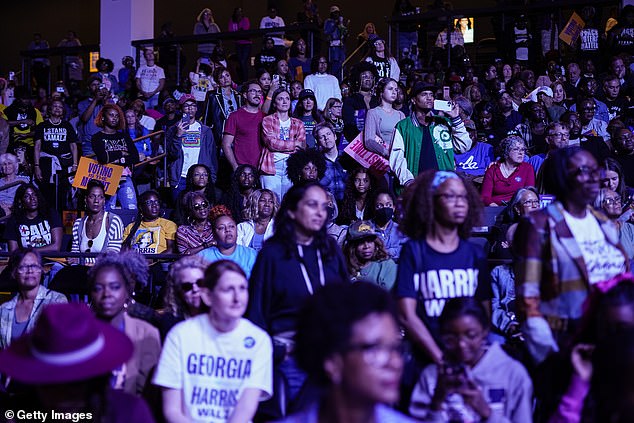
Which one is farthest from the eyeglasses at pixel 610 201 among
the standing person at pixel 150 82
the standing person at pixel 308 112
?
the standing person at pixel 150 82

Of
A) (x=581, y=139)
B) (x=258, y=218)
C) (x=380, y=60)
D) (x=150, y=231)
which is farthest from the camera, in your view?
(x=380, y=60)

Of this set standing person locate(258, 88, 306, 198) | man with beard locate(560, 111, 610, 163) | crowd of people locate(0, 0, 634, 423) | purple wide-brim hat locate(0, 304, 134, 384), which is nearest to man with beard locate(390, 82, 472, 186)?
crowd of people locate(0, 0, 634, 423)

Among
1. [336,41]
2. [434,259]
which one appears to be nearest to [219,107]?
[336,41]

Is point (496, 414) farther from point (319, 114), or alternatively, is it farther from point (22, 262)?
point (319, 114)

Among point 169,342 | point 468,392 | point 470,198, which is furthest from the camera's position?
point 470,198

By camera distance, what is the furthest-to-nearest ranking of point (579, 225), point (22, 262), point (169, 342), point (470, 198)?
point (22, 262), point (470, 198), point (169, 342), point (579, 225)

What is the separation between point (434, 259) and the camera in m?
4.22

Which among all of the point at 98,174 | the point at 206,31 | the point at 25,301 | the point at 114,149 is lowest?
the point at 25,301

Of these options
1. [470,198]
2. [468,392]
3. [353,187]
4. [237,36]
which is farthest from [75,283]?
[237,36]

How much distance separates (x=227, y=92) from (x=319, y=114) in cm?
139

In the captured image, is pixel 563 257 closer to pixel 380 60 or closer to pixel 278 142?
pixel 278 142

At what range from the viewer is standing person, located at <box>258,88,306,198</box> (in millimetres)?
9633

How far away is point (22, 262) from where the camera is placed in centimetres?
614

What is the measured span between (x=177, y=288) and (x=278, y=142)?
A: 4.70m
